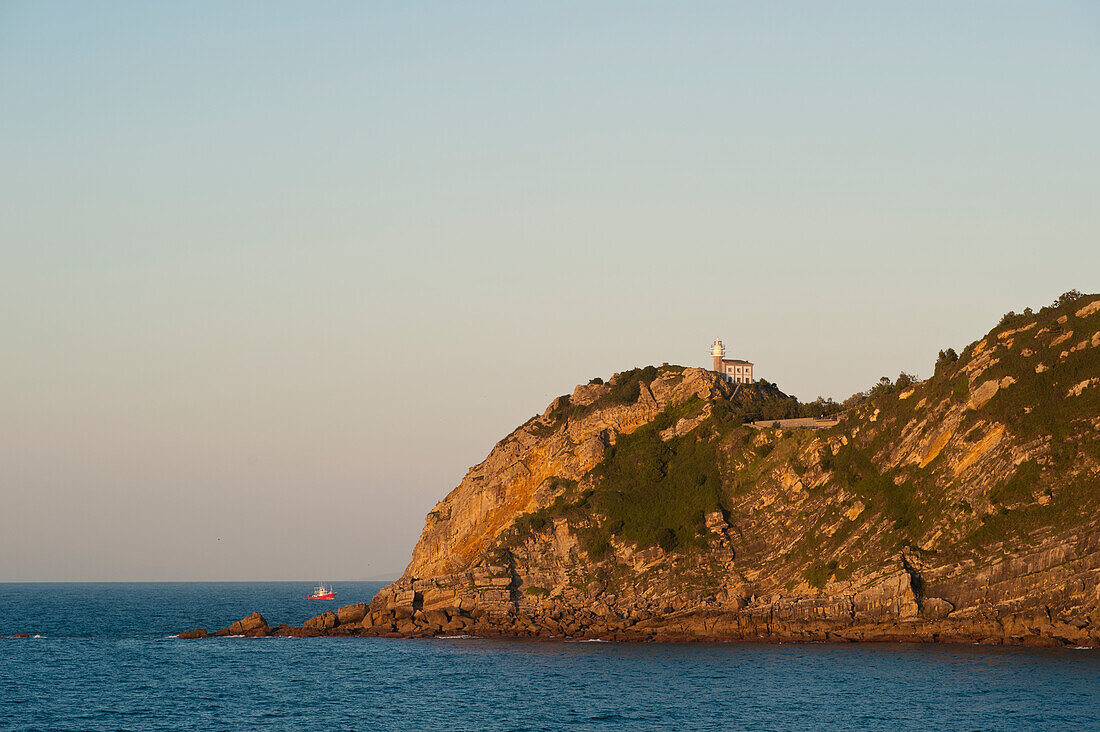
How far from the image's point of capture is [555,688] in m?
75.6

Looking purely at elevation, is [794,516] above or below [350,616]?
above

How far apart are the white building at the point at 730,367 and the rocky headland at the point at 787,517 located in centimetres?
1149

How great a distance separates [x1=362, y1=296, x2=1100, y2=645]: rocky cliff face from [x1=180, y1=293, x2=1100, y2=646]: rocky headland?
18 centimetres

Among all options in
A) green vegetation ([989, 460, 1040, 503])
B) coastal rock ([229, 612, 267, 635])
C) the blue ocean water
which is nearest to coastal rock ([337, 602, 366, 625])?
coastal rock ([229, 612, 267, 635])

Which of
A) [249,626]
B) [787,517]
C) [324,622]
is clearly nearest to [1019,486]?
[787,517]

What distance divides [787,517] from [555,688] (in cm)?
3682

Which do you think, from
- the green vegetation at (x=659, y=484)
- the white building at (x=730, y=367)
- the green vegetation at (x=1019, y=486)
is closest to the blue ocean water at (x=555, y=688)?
the green vegetation at (x=1019, y=486)

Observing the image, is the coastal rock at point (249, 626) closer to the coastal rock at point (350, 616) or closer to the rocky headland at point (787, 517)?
the rocky headland at point (787, 517)

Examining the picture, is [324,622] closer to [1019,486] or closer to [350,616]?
[350,616]

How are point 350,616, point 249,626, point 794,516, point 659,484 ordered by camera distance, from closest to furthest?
point 794,516 < point 659,484 < point 350,616 < point 249,626

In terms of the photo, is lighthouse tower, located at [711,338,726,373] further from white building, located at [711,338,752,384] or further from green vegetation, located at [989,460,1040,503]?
green vegetation, located at [989,460,1040,503]

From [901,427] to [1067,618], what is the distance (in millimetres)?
24529

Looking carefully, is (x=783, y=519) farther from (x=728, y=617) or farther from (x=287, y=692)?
(x=287, y=692)

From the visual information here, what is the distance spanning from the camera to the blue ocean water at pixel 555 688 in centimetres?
6400
